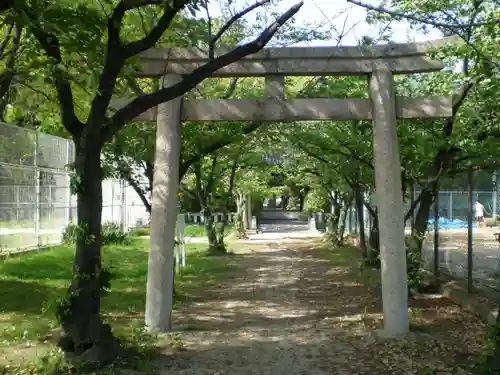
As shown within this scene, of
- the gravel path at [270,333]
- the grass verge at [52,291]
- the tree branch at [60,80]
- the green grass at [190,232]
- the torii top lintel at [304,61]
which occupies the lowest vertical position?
the gravel path at [270,333]

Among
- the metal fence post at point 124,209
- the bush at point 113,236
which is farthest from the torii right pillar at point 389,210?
the metal fence post at point 124,209

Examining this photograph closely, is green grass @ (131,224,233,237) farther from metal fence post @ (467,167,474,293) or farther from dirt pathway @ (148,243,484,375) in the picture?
metal fence post @ (467,167,474,293)

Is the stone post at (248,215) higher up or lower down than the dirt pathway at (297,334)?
higher up

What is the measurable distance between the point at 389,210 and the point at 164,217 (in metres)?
2.99

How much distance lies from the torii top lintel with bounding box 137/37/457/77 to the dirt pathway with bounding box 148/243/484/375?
11.6 ft

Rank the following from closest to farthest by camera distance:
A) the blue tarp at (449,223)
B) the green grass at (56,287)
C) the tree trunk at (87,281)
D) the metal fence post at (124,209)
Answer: the tree trunk at (87,281) < the green grass at (56,287) < the blue tarp at (449,223) < the metal fence post at (124,209)

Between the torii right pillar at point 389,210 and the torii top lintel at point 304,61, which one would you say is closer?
the torii right pillar at point 389,210

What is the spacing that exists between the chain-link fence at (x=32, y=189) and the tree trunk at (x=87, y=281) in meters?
9.85

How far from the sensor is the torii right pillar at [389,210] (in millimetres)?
8133

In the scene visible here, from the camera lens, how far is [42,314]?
9172 mm

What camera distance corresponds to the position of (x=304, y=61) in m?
8.48

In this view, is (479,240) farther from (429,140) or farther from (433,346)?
(433,346)

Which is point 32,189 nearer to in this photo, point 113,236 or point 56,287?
point 113,236

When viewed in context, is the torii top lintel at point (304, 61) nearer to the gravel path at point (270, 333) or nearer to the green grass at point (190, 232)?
the gravel path at point (270, 333)
